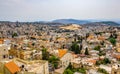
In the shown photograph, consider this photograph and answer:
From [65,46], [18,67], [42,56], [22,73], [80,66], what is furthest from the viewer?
[65,46]

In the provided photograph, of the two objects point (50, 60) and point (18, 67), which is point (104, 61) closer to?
point (50, 60)

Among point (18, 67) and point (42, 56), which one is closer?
point (18, 67)

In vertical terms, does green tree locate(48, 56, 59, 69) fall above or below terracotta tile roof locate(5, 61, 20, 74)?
below

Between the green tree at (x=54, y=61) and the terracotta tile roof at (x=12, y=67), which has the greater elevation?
the terracotta tile roof at (x=12, y=67)

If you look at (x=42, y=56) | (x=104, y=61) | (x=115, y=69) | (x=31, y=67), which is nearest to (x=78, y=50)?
(x=104, y=61)

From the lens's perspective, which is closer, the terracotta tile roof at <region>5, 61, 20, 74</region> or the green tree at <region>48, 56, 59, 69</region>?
the terracotta tile roof at <region>5, 61, 20, 74</region>

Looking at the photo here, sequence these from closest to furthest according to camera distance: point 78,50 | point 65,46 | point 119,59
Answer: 1. point 119,59
2. point 78,50
3. point 65,46

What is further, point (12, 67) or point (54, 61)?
point (54, 61)

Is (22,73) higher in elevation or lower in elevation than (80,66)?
higher

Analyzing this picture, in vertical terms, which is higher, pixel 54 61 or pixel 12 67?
pixel 12 67

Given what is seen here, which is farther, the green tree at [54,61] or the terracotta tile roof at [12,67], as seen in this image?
the green tree at [54,61]
